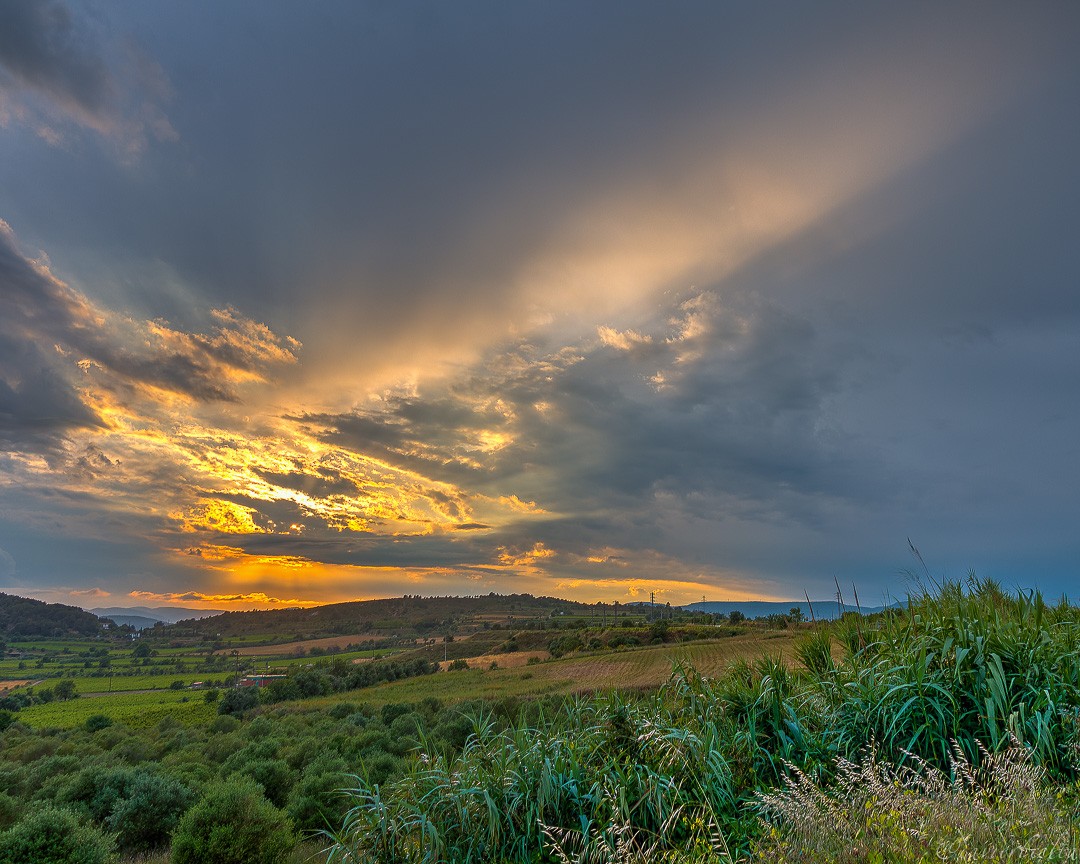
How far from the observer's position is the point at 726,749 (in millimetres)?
6652

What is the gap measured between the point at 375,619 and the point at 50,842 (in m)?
186

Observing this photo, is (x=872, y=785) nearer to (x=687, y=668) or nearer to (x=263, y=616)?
(x=687, y=668)

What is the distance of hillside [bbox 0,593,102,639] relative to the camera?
140500 mm

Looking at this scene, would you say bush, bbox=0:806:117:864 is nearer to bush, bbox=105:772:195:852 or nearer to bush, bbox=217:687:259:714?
bush, bbox=105:772:195:852

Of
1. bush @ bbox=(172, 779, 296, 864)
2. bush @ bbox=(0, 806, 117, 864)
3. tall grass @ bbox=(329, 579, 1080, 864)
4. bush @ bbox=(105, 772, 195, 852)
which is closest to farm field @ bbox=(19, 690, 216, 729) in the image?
bush @ bbox=(105, 772, 195, 852)

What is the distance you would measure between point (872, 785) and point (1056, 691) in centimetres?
406

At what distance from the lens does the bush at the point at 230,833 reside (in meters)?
10.1

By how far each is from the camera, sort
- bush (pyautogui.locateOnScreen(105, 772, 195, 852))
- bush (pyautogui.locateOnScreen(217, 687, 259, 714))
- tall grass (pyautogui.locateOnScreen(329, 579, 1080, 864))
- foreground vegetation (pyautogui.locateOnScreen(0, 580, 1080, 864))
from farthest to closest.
A: 1. bush (pyautogui.locateOnScreen(217, 687, 259, 714))
2. bush (pyautogui.locateOnScreen(105, 772, 195, 852))
3. tall grass (pyautogui.locateOnScreen(329, 579, 1080, 864))
4. foreground vegetation (pyautogui.locateOnScreen(0, 580, 1080, 864))

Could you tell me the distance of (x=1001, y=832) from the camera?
142 inches

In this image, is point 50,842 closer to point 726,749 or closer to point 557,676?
point 726,749

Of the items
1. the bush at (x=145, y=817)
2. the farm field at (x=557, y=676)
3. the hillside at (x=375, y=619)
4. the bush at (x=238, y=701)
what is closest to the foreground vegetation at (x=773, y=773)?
the bush at (x=145, y=817)

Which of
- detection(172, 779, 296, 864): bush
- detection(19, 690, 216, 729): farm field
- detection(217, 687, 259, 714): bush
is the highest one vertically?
detection(172, 779, 296, 864): bush

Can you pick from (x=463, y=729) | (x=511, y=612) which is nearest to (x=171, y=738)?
(x=463, y=729)

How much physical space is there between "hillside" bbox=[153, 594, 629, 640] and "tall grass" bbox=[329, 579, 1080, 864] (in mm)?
154656
